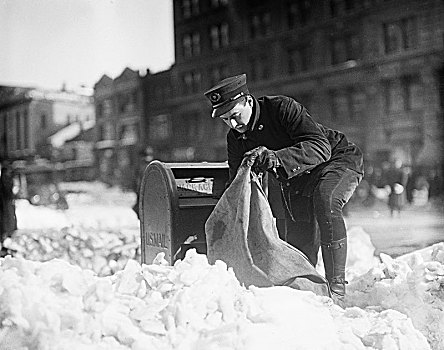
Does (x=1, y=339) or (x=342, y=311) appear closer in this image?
(x=1, y=339)

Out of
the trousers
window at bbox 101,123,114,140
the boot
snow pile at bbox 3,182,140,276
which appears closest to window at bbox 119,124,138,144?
window at bbox 101,123,114,140

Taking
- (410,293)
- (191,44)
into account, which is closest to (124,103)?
(191,44)

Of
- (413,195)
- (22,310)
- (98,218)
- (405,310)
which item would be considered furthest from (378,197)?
(22,310)

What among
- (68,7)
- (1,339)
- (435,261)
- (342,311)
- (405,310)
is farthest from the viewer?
(68,7)

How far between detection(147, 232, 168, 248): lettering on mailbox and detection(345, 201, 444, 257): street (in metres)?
1.52

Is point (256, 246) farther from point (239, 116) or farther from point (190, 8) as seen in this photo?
point (190, 8)

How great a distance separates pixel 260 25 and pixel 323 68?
478 mm

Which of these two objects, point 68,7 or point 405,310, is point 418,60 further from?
point 68,7

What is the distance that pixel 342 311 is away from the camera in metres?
2.46

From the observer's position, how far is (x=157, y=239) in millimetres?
2953

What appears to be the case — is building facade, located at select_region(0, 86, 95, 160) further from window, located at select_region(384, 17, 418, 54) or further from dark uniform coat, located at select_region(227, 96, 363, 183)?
window, located at select_region(384, 17, 418, 54)

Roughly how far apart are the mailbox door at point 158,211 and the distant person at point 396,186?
1.76 meters

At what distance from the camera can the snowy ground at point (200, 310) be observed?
6.30 feet

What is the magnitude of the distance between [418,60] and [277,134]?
1.74 meters
